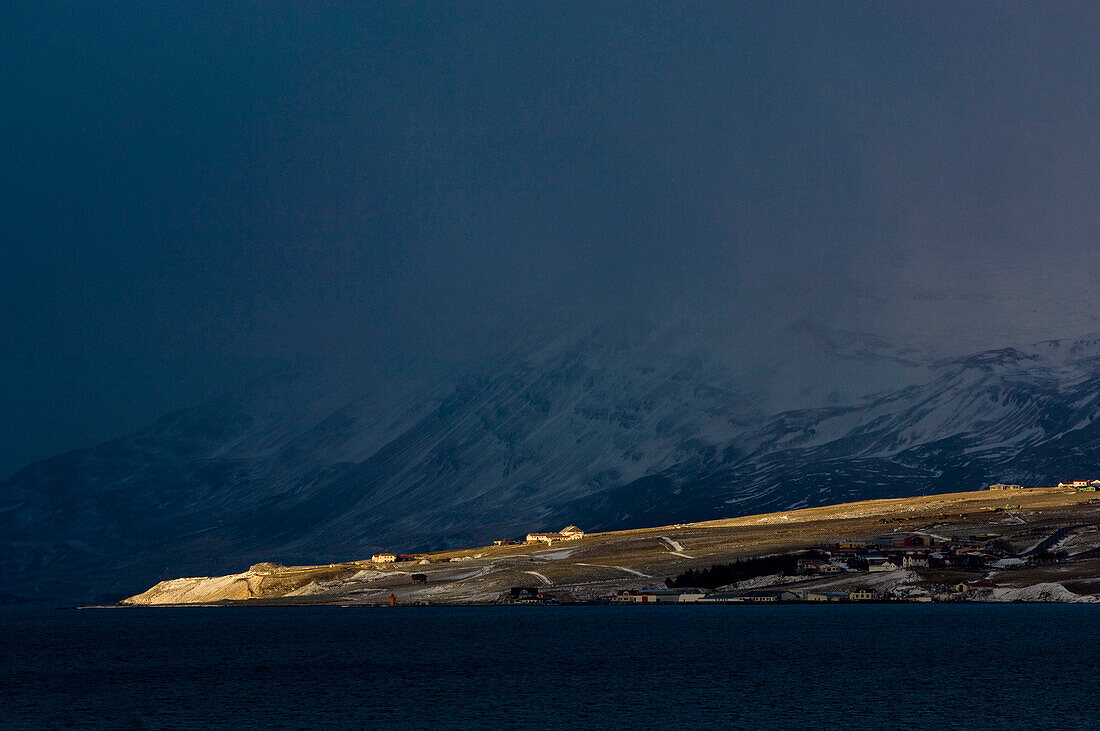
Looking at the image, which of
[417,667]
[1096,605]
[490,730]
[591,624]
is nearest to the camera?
[490,730]

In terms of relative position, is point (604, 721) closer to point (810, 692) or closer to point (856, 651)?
point (810, 692)

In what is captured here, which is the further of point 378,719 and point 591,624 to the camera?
point 591,624

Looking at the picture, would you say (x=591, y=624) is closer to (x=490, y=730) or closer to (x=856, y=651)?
(x=856, y=651)

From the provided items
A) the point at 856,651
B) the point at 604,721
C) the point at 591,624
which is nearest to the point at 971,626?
the point at 856,651

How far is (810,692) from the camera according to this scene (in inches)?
3875

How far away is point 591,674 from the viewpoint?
111062 mm

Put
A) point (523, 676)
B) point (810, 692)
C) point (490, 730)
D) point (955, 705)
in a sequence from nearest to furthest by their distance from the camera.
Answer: point (490, 730)
point (955, 705)
point (810, 692)
point (523, 676)

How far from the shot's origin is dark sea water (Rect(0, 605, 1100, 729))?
291ft

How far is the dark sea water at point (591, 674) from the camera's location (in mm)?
88625

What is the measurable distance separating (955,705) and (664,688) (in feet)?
68.0

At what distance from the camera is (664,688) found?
101 m

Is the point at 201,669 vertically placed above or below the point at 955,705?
above

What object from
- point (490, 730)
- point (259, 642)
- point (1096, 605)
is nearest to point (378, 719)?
point (490, 730)

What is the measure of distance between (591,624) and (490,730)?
3296 inches
